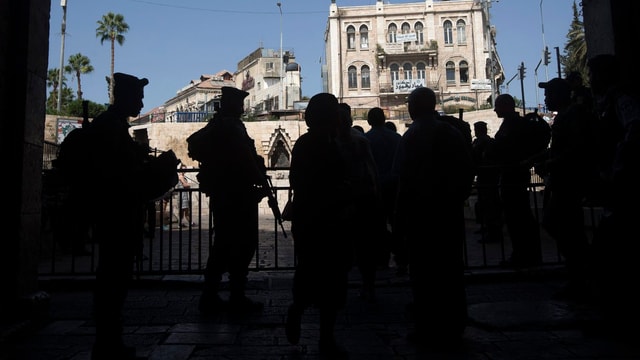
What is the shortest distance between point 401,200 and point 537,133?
2.90m

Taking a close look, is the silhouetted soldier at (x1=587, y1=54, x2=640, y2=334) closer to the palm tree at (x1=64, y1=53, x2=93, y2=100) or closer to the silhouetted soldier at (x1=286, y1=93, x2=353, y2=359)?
the silhouetted soldier at (x1=286, y1=93, x2=353, y2=359)

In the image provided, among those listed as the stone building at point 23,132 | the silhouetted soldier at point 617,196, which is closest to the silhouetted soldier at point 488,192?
the silhouetted soldier at point 617,196

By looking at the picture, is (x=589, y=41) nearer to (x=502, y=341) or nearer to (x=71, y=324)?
(x=502, y=341)

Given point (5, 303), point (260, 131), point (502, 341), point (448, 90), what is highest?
point (448, 90)

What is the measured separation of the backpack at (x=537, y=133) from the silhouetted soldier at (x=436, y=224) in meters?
2.56

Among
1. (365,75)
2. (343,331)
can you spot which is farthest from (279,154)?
(343,331)

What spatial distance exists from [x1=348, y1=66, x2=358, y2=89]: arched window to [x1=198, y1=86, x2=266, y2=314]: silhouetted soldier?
47.7 m

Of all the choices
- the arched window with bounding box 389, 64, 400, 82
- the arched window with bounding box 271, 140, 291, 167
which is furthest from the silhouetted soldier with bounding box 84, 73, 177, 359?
the arched window with bounding box 389, 64, 400, 82

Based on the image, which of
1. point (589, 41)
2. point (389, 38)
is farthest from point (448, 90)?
point (589, 41)

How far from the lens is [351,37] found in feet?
167

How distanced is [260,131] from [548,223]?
119 feet

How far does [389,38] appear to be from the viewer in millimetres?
50750

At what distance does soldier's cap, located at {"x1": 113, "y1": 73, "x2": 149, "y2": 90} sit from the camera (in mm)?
3021

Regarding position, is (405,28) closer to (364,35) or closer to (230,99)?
(364,35)
